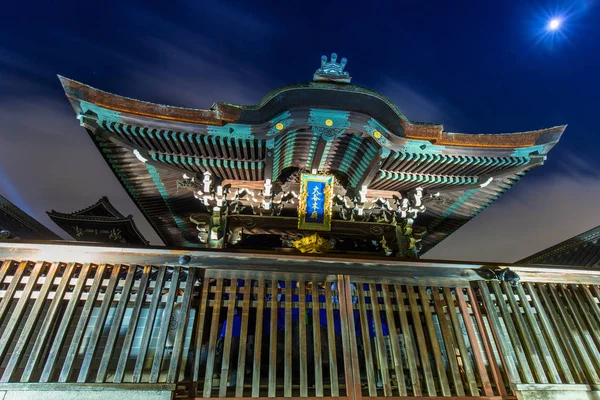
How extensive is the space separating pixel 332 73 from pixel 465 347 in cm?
633

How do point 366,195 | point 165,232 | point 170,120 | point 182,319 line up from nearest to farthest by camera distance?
point 182,319 < point 170,120 < point 366,195 < point 165,232

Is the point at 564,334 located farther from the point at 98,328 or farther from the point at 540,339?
the point at 98,328

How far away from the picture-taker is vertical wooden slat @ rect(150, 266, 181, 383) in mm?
3439

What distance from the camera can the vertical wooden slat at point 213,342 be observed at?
136 inches

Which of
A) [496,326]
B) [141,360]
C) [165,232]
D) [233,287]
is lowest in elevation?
[141,360]

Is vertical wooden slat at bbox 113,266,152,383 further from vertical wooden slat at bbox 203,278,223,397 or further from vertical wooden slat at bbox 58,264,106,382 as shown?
vertical wooden slat at bbox 203,278,223,397

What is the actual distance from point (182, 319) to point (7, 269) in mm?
2518

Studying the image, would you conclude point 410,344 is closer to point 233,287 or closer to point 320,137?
point 233,287

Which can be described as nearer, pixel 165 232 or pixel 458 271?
pixel 458 271

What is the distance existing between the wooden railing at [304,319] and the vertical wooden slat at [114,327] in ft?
0.04

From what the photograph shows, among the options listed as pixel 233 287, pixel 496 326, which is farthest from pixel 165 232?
pixel 496 326

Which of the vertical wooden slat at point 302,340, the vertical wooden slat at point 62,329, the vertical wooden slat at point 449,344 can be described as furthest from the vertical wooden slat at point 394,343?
the vertical wooden slat at point 62,329

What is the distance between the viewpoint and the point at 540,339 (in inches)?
162

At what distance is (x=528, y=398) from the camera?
3654mm
